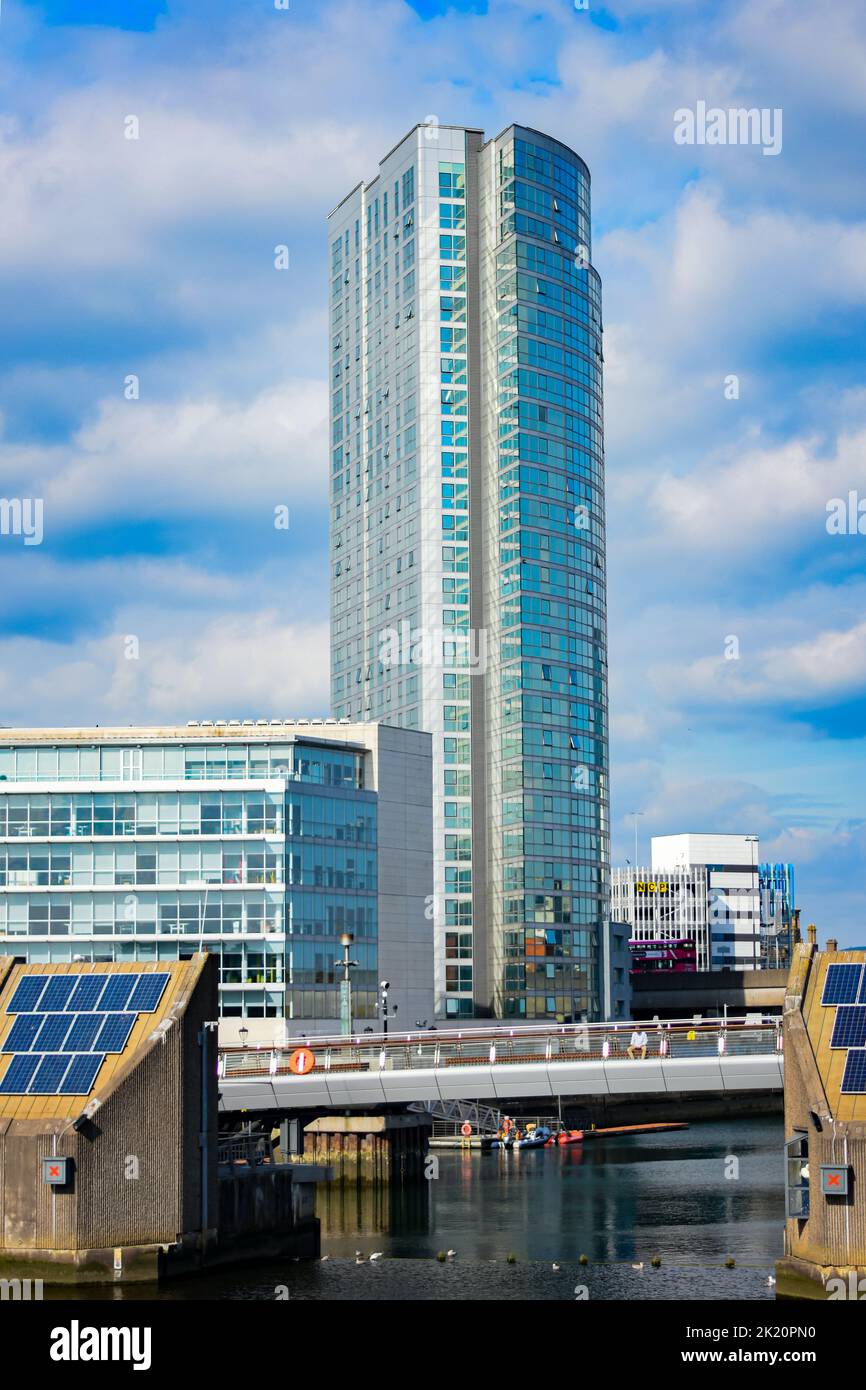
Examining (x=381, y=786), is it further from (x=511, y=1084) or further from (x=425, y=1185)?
(x=511, y=1084)

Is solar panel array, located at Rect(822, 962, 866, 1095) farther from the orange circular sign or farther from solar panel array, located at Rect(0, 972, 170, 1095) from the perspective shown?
the orange circular sign

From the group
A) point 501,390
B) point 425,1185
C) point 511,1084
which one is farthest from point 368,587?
point 511,1084

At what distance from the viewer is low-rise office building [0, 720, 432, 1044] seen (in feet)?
368

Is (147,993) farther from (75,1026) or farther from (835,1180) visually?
(835,1180)

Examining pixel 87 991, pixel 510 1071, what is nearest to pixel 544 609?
pixel 510 1071

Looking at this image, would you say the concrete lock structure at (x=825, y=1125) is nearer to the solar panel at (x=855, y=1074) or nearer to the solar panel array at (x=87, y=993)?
the solar panel at (x=855, y=1074)

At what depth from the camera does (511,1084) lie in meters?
64.7

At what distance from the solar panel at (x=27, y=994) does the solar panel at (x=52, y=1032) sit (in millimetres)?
1105

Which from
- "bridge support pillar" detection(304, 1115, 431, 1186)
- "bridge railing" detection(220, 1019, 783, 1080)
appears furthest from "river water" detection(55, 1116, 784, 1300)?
"bridge railing" detection(220, 1019, 783, 1080)

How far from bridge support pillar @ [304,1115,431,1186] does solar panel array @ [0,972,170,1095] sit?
38924 millimetres

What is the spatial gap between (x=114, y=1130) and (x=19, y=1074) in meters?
4.32

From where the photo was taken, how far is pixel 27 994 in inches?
2229

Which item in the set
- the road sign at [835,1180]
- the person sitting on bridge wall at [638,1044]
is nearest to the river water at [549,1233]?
the road sign at [835,1180]
